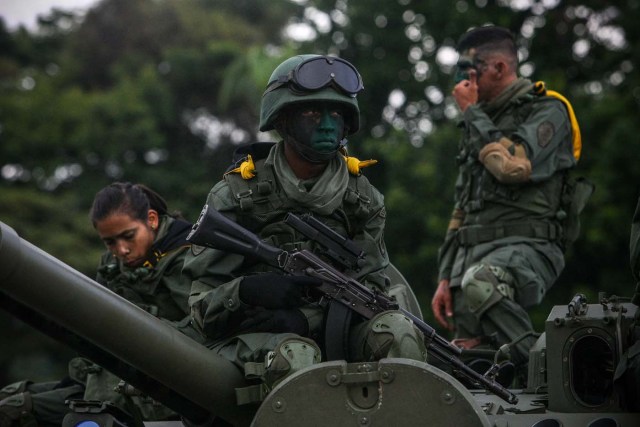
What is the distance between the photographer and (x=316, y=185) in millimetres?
8234

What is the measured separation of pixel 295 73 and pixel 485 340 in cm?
315

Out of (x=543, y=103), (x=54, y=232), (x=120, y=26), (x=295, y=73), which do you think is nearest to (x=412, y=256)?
(x=54, y=232)

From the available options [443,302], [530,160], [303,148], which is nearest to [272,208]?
[303,148]

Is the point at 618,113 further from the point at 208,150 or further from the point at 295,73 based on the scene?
the point at 295,73

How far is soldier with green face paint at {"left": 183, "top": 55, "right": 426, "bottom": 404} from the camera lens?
7.71 metres

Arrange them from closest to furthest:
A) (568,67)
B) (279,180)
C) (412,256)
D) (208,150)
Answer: (279,180), (412,256), (568,67), (208,150)

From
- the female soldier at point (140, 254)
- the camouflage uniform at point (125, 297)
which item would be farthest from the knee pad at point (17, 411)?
the female soldier at point (140, 254)

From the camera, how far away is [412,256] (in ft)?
80.9

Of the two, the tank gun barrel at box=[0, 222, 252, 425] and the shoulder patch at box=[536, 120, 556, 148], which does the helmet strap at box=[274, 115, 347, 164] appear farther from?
the shoulder patch at box=[536, 120, 556, 148]

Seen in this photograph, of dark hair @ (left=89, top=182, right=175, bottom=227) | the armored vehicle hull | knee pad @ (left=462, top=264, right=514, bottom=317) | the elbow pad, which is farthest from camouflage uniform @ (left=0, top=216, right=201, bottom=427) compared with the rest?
the elbow pad

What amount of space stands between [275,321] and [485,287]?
304 centimetres

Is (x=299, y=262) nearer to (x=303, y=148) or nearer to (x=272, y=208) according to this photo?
(x=272, y=208)

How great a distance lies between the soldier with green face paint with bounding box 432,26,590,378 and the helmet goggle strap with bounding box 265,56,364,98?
2698 mm

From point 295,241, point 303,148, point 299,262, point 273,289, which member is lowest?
point 273,289
